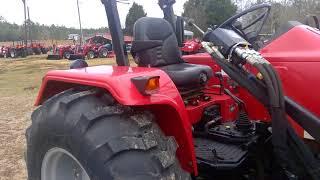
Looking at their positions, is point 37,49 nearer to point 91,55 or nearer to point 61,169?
point 91,55

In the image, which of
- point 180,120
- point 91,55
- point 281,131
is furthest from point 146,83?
point 91,55

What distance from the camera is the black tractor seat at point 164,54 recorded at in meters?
3.09

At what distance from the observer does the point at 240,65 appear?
220cm

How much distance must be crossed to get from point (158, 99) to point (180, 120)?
0.64 ft

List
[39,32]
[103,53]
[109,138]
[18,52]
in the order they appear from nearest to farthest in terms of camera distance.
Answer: [109,138], [103,53], [18,52], [39,32]

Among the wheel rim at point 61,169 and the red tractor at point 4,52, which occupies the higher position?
the red tractor at point 4,52

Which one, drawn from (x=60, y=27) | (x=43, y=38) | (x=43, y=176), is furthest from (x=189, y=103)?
(x=60, y=27)

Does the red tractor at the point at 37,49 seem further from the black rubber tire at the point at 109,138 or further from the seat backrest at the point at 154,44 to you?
the black rubber tire at the point at 109,138

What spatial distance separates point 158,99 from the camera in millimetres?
2098

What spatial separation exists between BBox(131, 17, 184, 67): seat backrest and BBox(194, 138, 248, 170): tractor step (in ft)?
2.73

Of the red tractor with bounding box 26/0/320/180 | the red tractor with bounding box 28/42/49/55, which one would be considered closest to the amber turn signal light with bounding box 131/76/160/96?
the red tractor with bounding box 26/0/320/180

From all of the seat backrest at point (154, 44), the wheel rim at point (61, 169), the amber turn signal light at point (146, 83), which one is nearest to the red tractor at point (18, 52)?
the seat backrest at point (154, 44)

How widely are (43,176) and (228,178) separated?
124 cm

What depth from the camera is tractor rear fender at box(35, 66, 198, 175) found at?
6.70 ft
